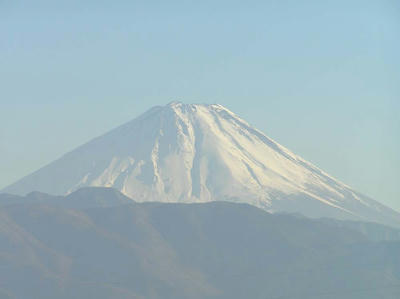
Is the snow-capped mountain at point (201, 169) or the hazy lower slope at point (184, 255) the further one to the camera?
the snow-capped mountain at point (201, 169)

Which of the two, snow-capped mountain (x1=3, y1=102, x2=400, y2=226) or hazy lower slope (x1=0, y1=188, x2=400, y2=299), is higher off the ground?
snow-capped mountain (x1=3, y1=102, x2=400, y2=226)

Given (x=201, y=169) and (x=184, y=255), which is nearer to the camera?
(x=184, y=255)

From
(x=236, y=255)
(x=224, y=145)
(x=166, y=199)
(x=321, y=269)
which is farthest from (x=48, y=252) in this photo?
(x=224, y=145)

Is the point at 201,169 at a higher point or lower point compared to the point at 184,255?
higher

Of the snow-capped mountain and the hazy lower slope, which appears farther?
the snow-capped mountain
